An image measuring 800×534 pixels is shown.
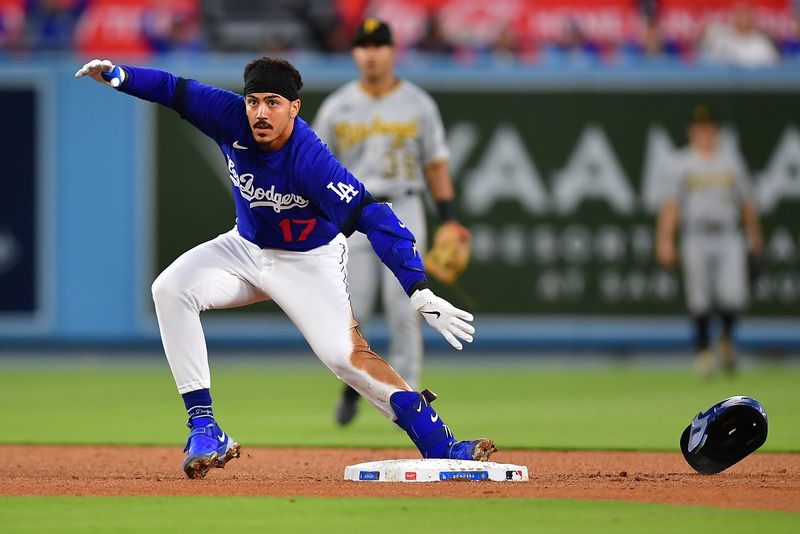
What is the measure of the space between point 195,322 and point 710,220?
30.4ft

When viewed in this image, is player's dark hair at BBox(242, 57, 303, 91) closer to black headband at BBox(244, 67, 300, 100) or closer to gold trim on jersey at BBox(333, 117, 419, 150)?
black headband at BBox(244, 67, 300, 100)

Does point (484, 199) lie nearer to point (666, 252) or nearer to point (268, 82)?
point (666, 252)

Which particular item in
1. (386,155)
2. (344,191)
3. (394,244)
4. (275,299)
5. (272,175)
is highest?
(386,155)

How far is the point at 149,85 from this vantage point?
6.96 m

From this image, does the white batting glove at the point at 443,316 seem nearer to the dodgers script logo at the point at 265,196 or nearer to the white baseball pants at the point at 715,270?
the dodgers script logo at the point at 265,196

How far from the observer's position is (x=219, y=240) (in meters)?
7.18

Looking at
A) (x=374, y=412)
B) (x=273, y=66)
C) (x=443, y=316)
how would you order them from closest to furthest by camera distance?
(x=443, y=316) < (x=273, y=66) < (x=374, y=412)

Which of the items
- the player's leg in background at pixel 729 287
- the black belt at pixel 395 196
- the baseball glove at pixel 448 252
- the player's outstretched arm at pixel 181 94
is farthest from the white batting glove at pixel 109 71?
the player's leg in background at pixel 729 287

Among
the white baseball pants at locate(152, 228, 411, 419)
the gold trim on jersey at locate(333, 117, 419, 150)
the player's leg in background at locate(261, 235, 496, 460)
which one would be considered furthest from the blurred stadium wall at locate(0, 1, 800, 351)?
the player's leg in background at locate(261, 235, 496, 460)

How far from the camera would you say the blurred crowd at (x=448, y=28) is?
17.5 m

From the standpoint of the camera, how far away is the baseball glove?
9.99 metres

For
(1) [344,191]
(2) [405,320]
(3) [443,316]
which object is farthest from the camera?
(2) [405,320]

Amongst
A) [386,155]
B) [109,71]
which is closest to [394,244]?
[109,71]

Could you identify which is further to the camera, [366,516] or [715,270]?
[715,270]
